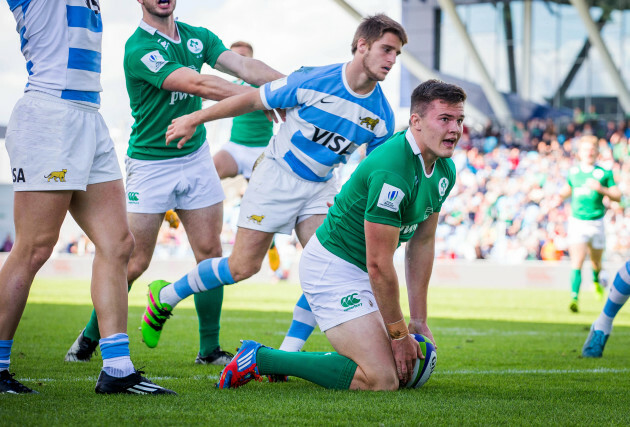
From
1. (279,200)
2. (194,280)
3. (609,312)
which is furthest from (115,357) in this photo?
(609,312)

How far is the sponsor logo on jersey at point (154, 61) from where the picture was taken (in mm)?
5215

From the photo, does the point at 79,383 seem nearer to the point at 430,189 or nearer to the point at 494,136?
the point at 430,189

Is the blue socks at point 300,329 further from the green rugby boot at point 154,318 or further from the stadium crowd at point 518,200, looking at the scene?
the stadium crowd at point 518,200

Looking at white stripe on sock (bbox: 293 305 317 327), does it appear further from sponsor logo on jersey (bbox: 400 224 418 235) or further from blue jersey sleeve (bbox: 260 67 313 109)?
blue jersey sleeve (bbox: 260 67 313 109)

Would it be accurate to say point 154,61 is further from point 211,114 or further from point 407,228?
point 407,228

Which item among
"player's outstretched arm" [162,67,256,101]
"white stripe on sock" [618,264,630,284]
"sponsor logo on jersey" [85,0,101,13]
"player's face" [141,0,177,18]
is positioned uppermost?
"player's face" [141,0,177,18]

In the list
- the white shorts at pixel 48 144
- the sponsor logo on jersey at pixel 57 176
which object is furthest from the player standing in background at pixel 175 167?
the sponsor logo on jersey at pixel 57 176

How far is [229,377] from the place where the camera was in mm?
4465

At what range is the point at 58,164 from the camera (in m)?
4.04

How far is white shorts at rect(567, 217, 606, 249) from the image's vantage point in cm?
1259

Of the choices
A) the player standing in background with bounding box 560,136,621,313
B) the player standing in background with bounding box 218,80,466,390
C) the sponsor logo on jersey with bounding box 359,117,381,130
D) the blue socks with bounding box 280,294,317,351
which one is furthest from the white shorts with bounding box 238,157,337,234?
the player standing in background with bounding box 560,136,621,313

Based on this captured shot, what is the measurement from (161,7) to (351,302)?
233 cm

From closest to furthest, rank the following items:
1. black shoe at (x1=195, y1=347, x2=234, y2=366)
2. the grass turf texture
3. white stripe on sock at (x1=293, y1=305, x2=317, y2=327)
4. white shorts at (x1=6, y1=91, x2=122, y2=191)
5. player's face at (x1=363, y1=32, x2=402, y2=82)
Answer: the grass turf texture < white shorts at (x1=6, y1=91, x2=122, y2=191) < player's face at (x1=363, y1=32, x2=402, y2=82) < white stripe on sock at (x1=293, y1=305, x2=317, y2=327) < black shoe at (x1=195, y1=347, x2=234, y2=366)

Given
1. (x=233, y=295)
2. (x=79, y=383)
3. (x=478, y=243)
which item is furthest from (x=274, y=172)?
(x=478, y=243)
